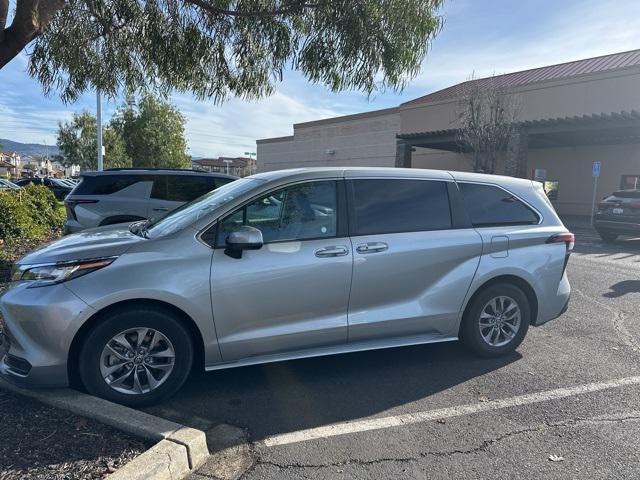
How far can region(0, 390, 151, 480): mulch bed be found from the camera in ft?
8.92

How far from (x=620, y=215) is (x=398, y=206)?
11617mm

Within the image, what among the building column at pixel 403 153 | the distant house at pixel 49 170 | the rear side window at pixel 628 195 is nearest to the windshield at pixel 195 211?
the rear side window at pixel 628 195

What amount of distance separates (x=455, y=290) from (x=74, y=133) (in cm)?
4927

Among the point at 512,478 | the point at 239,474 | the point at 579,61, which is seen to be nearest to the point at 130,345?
the point at 239,474

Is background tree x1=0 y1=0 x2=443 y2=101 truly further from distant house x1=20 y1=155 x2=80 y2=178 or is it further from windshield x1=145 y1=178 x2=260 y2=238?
distant house x1=20 y1=155 x2=80 y2=178

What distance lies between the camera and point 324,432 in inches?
134

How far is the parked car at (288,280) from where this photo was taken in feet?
11.3

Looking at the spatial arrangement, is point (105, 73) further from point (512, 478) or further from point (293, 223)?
point (512, 478)

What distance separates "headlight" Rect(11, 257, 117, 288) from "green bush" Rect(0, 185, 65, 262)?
4247 millimetres

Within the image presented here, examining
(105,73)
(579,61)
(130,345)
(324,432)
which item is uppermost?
(579,61)

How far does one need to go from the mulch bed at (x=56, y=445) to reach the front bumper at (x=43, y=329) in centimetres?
22

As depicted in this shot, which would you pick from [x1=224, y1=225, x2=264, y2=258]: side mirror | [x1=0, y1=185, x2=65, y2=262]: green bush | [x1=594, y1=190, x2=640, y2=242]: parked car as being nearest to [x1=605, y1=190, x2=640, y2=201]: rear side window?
[x1=594, y1=190, x2=640, y2=242]: parked car

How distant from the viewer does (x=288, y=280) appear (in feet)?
12.6

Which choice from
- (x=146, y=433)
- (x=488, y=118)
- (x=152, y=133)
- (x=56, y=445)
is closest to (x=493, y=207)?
(x=146, y=433)
